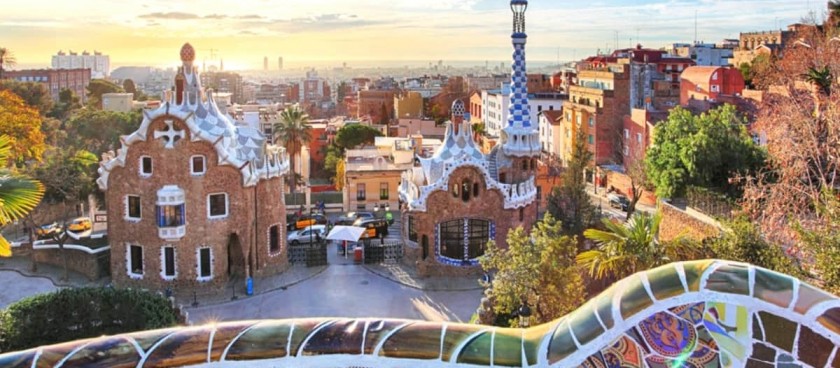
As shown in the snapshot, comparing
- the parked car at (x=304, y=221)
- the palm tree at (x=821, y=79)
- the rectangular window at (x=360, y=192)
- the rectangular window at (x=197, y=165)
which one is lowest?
the parked car at (x=304, y=221)

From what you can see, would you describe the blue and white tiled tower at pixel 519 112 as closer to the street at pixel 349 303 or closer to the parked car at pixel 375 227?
the street at pixel 349 303

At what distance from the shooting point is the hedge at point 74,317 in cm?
1792

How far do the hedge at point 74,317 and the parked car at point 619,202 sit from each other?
30051mm

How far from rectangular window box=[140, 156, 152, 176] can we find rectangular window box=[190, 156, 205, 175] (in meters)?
1.50

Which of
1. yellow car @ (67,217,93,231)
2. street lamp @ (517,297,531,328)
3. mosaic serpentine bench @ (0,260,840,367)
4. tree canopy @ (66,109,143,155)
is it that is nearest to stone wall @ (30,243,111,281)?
yellow car @ (67,217,93,231)

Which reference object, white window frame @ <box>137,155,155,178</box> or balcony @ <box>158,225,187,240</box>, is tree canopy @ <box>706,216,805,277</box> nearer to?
balcony @ <box>158,225,187,240</box>

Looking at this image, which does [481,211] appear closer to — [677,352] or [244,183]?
[244,183]

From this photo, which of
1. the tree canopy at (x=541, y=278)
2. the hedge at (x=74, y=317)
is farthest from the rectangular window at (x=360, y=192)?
the tree canopy at (x=541, y=278)

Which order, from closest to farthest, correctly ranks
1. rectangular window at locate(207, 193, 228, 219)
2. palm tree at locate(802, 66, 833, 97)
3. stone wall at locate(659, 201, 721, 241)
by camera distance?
palm tree at locate(802, 66, 833, 97), stone wall at locate(659, 201, 721, 241), rectangular window at locate(207, 193, 228, 219)

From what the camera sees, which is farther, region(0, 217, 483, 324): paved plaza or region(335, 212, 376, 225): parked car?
region(335, 212, 376, 225): parked car

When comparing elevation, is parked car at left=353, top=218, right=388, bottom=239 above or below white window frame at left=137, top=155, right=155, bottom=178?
below

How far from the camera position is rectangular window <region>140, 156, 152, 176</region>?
86.8 ft

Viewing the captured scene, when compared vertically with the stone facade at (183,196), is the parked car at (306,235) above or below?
below

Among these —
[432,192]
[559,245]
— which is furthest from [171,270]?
[559,245]
